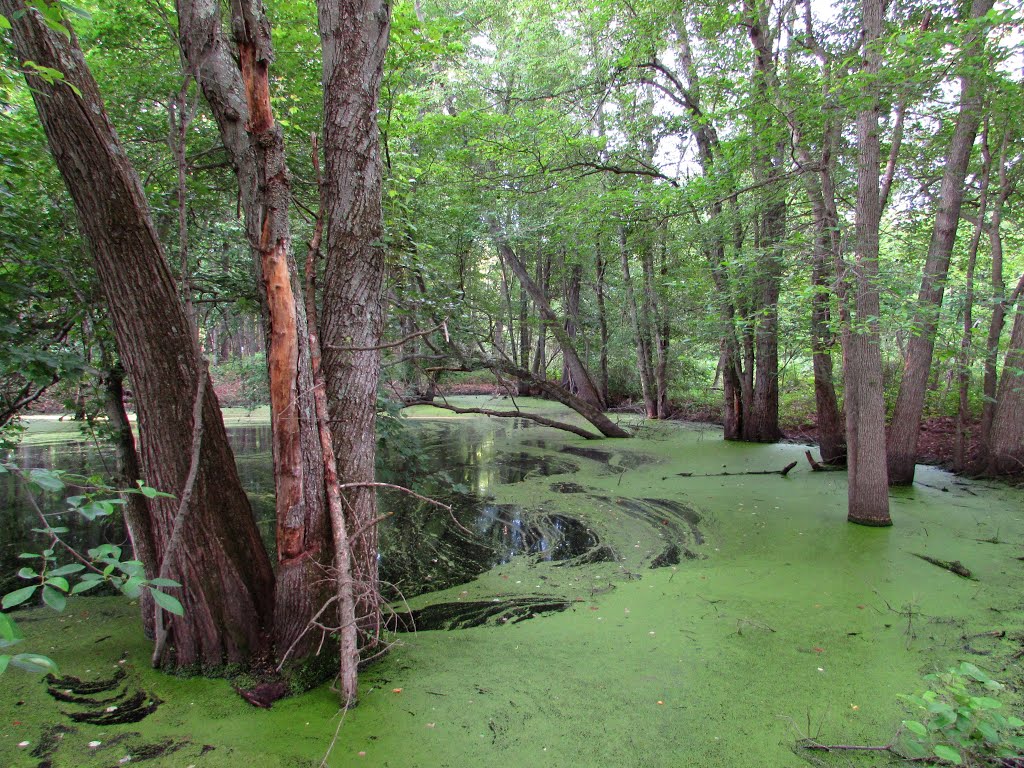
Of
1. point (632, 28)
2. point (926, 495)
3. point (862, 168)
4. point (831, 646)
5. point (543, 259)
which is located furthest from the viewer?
point (543, 259)

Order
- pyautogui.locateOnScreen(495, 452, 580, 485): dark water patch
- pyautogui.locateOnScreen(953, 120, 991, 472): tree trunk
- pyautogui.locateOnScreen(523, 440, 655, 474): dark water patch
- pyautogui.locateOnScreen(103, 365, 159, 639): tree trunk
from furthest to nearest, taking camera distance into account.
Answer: pyautogui.locateOnScreen(523, 440, 655, 474): dark water patch
pyautogui.locateOnScreen(495, 452, 580, 485): dark water patch
pyautogui.locateOnScreen(953, 120, 991, 472): tree trunk
pyautogui.locateOnScreen(103, 365, 159, 639): tree trunk

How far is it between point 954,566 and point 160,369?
4639mm

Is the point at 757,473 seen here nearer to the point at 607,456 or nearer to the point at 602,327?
the point at 607,456

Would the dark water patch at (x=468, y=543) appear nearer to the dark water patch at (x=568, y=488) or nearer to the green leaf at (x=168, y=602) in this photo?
the dark water patch at (x=568, y=488)

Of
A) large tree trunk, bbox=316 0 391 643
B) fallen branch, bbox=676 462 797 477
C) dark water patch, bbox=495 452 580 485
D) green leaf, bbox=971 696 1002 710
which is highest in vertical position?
large tree trunk, bbox=316 0 391 643

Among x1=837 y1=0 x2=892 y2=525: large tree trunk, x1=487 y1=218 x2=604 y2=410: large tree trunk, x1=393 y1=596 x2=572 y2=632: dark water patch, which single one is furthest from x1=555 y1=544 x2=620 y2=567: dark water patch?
x1=487 y1=218 x2=604 y2=410: large tree trunk

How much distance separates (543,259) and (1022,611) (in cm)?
1298

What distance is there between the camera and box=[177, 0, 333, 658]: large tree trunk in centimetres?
209

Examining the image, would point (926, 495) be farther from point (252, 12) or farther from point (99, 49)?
point (99, 49)

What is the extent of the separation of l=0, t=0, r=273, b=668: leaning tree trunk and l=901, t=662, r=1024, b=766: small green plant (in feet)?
7.88

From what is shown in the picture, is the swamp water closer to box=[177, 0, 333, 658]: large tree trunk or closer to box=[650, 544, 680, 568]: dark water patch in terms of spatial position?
box=[650, 544, 680, 568]: dark water patch

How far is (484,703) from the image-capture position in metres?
2.09

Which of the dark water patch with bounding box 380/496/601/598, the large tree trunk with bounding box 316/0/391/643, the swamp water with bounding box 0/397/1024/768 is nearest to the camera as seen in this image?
the swamp water with bounding box 0/397/1024/768

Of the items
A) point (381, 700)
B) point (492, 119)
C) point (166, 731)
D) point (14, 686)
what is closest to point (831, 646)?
point (381, 700)
